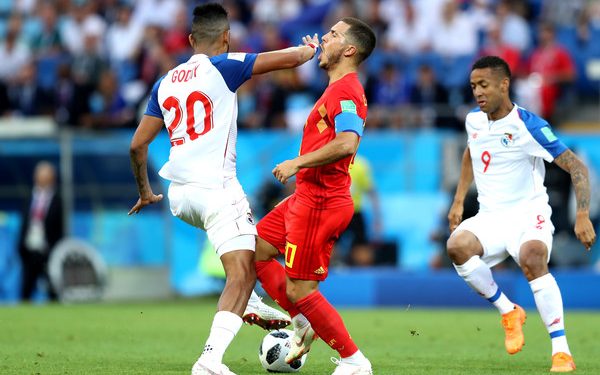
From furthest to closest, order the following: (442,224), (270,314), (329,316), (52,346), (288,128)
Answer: (288,128)
(442,224)
(52,346)
(270,314)
(329,316)

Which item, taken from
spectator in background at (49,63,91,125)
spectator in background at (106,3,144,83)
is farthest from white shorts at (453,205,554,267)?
spectator in background at (106,3,144,83)

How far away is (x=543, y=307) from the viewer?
9.28m

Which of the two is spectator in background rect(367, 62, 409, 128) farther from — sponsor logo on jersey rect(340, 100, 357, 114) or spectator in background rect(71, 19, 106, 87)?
sponsor logo on jersey rect(340, 100, 357, 114)

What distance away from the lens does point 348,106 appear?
26.0 ft

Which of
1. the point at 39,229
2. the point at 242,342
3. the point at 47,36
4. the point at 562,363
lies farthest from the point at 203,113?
the point at 47,36

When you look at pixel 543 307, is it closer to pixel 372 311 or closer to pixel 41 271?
pixel 372 311

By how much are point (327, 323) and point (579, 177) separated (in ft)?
8.41

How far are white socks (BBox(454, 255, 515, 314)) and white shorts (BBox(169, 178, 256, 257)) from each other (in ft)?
6.95

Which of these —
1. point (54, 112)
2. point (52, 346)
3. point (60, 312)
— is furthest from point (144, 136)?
point (54, 112)

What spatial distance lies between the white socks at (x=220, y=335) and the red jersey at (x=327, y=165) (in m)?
0.95

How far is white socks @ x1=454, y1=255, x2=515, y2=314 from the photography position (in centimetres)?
961

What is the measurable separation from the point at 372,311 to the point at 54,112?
7565 mm

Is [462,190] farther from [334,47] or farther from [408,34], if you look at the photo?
[408,34]

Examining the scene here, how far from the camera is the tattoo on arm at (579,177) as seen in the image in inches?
364
